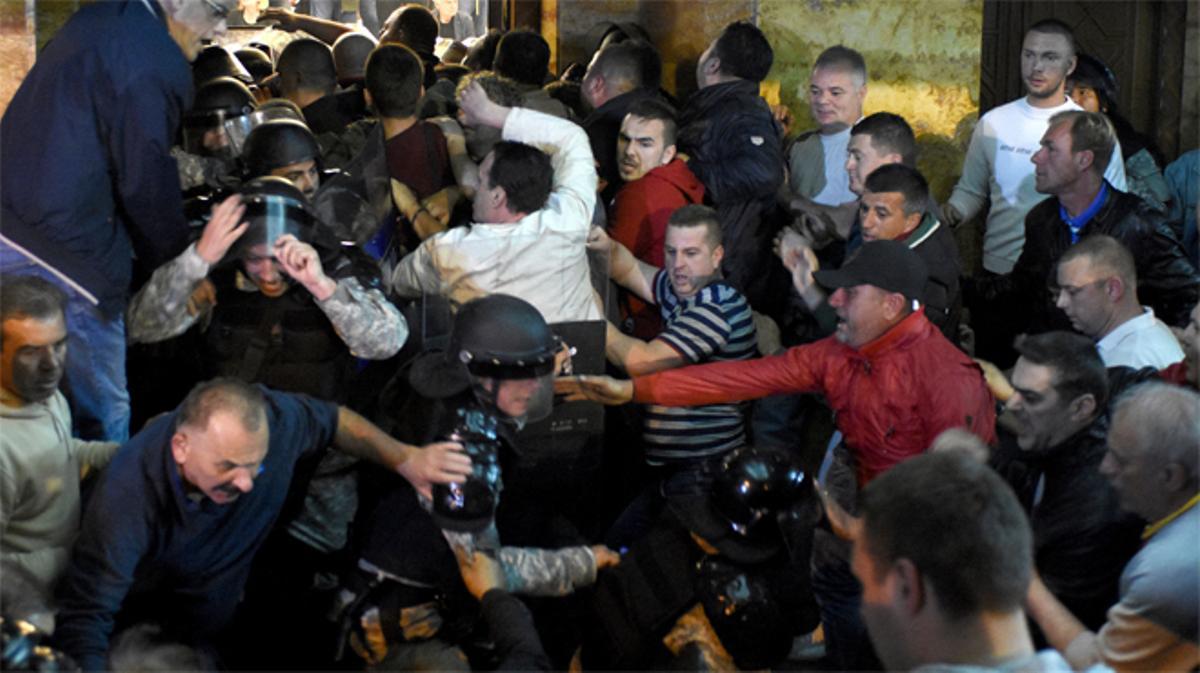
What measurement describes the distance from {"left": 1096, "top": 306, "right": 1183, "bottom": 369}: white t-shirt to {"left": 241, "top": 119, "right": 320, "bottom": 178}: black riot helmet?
2.65m

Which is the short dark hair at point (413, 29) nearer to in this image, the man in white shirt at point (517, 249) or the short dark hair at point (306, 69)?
the short dark hair at point (306, 69)

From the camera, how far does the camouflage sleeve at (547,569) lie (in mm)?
4258

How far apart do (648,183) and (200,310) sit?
6.37 feet

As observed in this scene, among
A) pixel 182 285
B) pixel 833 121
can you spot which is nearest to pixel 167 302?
pixel 182 285

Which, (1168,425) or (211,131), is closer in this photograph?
(1168,425)

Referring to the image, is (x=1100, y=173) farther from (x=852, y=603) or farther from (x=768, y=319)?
(x=852, y=603)

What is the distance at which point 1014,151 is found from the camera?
6699mm

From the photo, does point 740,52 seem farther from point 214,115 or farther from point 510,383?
point 510,383

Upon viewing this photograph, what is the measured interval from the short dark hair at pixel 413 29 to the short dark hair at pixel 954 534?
5.55 m

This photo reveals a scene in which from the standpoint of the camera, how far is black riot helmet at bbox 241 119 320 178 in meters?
5.02

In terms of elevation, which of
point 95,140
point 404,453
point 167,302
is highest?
point 95,140

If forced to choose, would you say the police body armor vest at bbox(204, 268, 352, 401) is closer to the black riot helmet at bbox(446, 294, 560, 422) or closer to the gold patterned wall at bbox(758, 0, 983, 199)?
the black riot helmet at bbox(446, 294, 560, 422)

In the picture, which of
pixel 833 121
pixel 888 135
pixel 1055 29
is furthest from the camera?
pixel 1055 29

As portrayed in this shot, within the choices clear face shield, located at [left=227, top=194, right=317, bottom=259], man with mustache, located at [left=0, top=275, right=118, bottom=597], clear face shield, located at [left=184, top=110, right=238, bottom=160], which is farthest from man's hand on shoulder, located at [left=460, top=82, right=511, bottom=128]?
man with mustache, located at [left=0, top=275, right=118, bottom=597]
